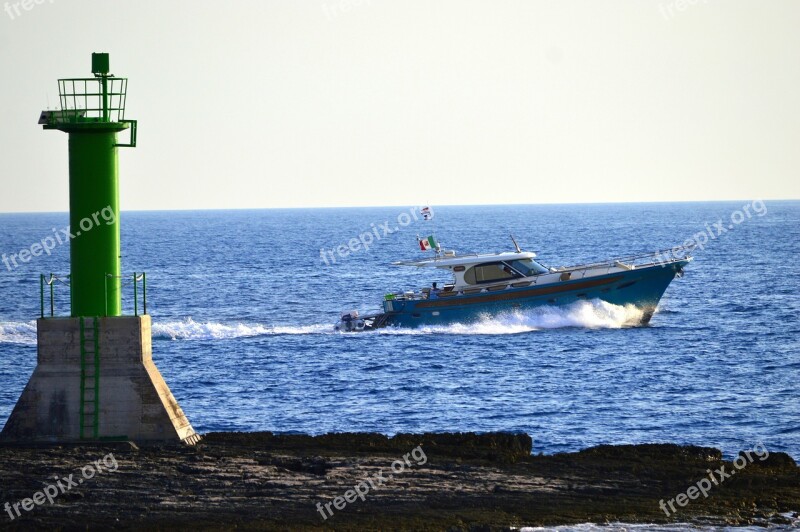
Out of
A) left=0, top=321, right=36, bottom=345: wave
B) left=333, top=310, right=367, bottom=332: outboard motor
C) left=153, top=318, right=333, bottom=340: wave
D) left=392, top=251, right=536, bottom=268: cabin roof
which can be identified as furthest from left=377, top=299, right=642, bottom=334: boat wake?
left=0, top=321, right=36, bottom=345: wave

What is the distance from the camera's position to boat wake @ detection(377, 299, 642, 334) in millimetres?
42188

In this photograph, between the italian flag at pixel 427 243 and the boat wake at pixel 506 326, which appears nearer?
the italian flag at pixel 427 243

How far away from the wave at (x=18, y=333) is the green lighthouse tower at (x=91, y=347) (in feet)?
72.8

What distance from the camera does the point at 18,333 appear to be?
42.6m

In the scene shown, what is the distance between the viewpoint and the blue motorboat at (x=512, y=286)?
41312mm

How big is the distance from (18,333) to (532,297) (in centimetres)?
1826

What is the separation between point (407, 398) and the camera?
30312 mm

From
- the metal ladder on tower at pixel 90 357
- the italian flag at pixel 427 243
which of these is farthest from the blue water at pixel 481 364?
the metal ladder on tower at pixel 90 357

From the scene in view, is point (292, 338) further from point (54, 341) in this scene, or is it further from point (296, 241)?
point (296, 241)

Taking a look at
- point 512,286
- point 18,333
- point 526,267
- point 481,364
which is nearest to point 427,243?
point 512,286

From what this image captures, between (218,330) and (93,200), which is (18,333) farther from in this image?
(93,200)

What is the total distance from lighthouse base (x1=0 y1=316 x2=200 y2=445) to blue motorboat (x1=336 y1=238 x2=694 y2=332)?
898 inches

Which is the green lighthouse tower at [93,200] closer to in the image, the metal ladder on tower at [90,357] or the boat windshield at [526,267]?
the metal ladder on tower at [90,357]

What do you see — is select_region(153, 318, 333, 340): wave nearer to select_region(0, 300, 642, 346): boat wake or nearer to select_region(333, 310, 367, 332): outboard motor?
select_region(0, 300, 642, 346): boat wake
